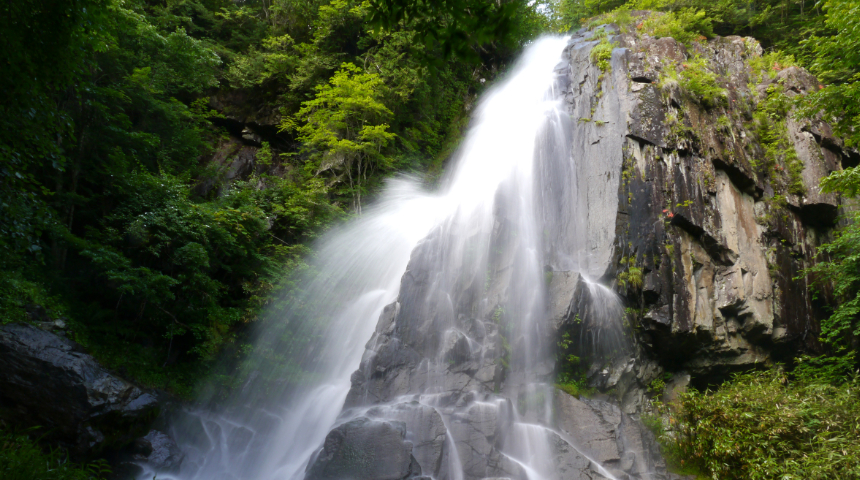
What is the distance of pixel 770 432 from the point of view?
6.77 m

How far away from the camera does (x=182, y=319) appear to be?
917 cm

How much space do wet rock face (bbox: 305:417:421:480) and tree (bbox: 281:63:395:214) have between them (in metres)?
7.71

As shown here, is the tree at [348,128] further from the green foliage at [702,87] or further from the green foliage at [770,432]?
the green foliage at [770,432]

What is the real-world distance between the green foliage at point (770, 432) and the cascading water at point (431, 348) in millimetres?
2064

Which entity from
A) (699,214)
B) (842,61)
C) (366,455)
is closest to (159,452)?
(366,455)

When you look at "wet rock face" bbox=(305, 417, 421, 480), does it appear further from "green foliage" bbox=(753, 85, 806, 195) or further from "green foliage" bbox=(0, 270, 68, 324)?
"green foliage" bbox=(753, 85, 806, 195)

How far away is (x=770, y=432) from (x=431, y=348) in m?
5.80

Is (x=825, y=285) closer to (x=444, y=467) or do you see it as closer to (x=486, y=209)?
(x=486, y=209)

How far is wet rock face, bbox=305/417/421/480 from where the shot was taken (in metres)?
6.47

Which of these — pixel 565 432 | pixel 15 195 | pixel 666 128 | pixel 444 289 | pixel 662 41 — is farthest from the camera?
pixel 662 41

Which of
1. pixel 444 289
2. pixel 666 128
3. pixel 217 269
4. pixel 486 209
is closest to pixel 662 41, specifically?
pixel 666 128

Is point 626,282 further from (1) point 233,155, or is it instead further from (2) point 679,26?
(1) point 233,155

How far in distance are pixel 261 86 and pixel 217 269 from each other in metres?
8.74

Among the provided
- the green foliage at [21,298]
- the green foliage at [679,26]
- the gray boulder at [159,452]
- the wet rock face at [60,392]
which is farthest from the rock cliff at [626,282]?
the green foliage at [21,298]
